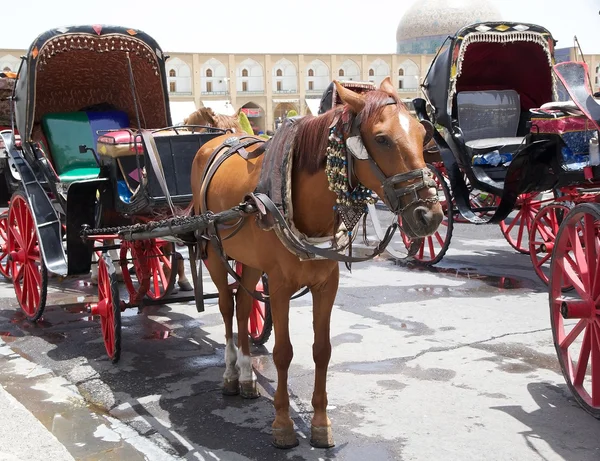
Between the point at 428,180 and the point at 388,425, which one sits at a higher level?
the point at 428,180

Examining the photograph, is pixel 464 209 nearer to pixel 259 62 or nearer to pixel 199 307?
pixel 199 307

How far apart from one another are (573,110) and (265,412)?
8.85ft

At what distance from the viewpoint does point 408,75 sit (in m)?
59.9

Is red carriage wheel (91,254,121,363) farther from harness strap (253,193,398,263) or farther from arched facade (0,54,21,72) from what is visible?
arched facade (0,54,21,72)

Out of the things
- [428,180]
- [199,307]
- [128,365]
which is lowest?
[128,365]

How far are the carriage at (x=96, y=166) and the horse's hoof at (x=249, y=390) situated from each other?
0.68 m

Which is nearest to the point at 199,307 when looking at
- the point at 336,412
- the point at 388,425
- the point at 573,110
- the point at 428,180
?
the point at 336,412

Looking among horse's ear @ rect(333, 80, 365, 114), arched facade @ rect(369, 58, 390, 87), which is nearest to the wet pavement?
horse's ear @ rect(333, 80, 365, 114)

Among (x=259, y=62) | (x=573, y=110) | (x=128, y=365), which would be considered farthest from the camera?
(x=259, y=62)

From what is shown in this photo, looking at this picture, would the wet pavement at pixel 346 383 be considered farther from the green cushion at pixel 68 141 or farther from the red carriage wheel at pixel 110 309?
the green cushion at pixel 68 141

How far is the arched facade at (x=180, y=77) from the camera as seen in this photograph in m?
54.4

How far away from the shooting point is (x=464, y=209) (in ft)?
23.8

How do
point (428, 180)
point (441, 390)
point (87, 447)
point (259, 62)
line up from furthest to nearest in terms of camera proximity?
point (259, 62) → point (441, 390) → point (87, 447) → point (428, 180)

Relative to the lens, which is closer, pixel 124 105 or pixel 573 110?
pixel 573 110
